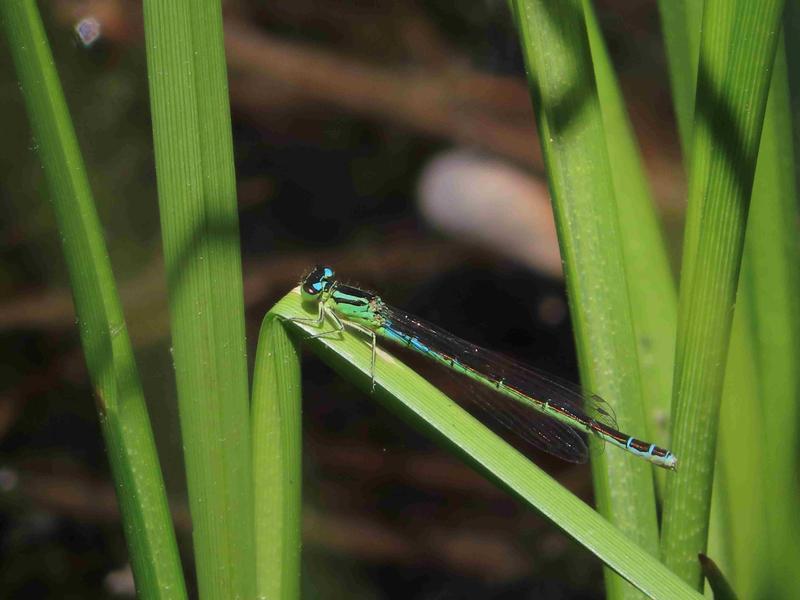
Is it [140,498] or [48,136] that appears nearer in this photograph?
[48,136]

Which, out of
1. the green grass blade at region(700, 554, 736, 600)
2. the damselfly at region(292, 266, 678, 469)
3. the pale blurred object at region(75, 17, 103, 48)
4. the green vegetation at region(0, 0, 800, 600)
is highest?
the pale blurred object at region(75, 17, 103, 48)

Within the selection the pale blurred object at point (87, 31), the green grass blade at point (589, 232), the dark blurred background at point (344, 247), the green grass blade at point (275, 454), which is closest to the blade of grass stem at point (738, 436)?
the green grass blade at point (589, 232)

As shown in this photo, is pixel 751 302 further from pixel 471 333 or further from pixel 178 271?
pixel 471 333

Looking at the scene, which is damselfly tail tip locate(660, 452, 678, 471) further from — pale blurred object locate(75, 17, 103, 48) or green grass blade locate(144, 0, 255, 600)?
pale blurred object locate(75, 17, 103, 48)

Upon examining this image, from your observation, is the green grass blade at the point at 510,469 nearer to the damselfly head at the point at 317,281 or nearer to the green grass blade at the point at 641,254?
the green grass blade at the point at 641,254

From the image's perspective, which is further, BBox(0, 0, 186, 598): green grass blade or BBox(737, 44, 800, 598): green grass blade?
BBox(737, 44, 800, 598): green grass blade

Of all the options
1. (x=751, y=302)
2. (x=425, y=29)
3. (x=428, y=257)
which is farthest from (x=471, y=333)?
(x=751, y=302)

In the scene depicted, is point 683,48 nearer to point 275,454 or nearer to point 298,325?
point 298,325

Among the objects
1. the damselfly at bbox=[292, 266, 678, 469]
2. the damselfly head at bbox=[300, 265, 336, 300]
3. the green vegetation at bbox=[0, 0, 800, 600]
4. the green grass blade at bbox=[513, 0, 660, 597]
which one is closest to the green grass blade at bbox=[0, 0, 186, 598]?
the green vegetation at bbox=[0, 0, 800, 600]
